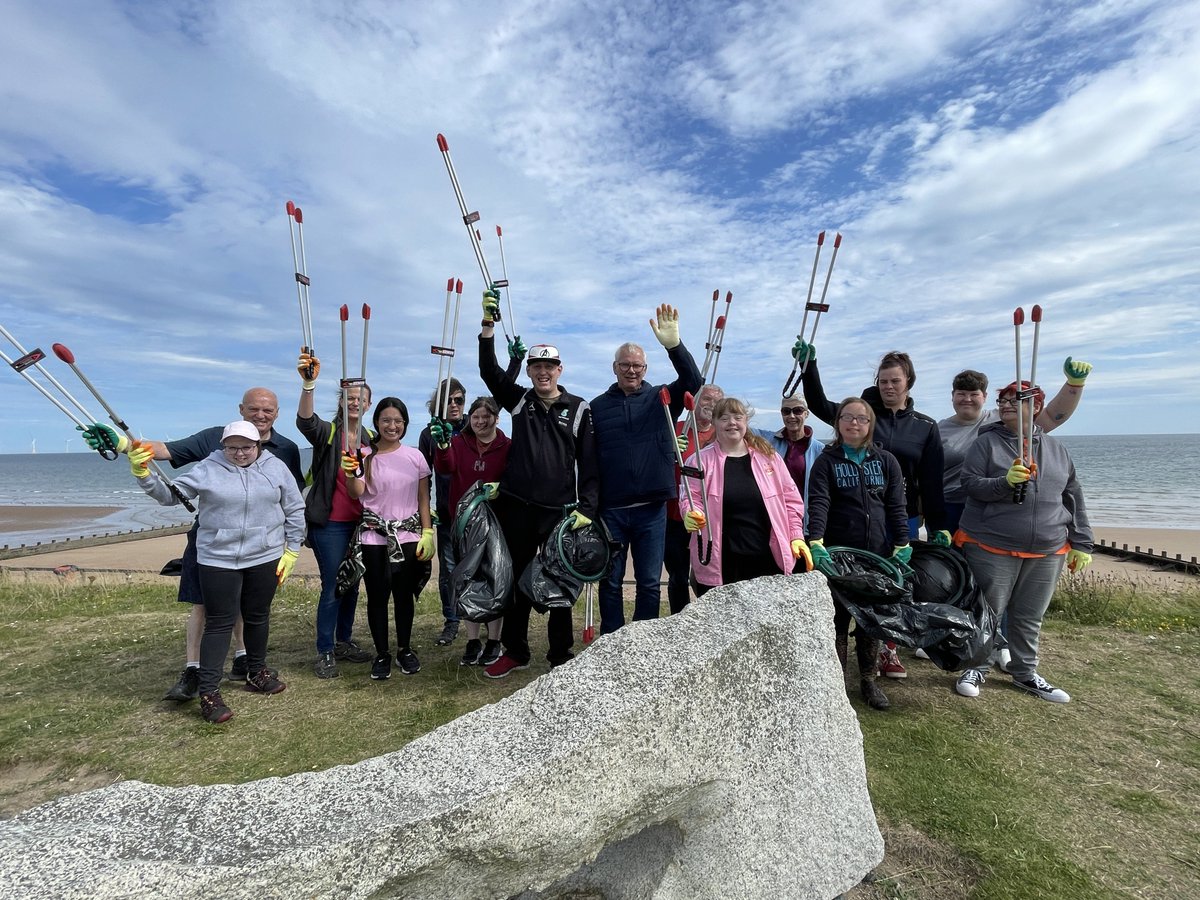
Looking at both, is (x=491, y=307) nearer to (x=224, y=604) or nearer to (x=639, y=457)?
(x=639, y=457)

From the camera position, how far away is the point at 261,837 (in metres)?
1.48

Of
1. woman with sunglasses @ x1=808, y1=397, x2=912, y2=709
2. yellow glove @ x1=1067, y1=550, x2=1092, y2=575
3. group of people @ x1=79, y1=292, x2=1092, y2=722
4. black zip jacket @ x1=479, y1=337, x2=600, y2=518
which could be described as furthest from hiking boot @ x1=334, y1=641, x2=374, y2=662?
yellow glove @ x1=1067, y1=550, x2=1092, y2=575

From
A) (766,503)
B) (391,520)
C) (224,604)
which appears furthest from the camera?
(391,520)

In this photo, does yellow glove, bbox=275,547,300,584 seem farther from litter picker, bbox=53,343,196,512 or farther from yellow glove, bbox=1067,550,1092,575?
yellow glove, bbox=1067,550,1092,575

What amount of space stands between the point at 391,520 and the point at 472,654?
1226mm

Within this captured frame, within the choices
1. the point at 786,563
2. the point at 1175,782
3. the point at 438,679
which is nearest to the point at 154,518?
the point at 438,679

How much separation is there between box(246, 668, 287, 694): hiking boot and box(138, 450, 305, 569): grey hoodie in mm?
919

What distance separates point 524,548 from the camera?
4.18 meters

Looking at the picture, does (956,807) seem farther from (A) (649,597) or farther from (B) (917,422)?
(B) (917,422)

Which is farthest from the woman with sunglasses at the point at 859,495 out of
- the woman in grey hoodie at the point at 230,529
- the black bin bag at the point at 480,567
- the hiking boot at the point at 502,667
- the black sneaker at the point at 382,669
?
the woman in grey hoodie at the point at 230,529

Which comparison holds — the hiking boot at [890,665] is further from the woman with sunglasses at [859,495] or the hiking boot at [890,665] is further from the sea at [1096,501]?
the sea at [1096,501]

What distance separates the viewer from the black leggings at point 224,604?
3604 millimetres

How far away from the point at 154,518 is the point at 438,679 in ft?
88.6

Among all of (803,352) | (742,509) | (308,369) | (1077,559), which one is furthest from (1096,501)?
(308,369)
